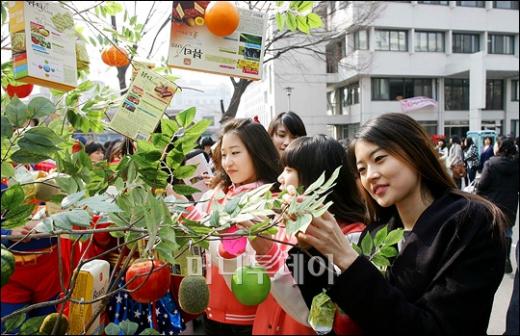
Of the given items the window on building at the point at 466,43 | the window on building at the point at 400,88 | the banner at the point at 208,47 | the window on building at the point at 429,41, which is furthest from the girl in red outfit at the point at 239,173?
the window on building at the point at 466,43

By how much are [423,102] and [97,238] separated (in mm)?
19710

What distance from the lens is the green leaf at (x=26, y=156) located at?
64cm

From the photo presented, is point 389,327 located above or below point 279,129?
below

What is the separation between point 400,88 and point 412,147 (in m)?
20.7

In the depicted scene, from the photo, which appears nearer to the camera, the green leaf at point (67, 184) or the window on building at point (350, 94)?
the green leaf at point (67, 184)

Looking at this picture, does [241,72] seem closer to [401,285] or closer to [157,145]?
[157,145]

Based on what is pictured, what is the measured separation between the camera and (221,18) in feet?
3.32

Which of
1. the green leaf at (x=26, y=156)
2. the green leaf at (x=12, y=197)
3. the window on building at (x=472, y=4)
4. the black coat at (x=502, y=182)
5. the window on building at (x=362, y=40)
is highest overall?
the window on building at (x=472, y=4)

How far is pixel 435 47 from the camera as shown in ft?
67.7

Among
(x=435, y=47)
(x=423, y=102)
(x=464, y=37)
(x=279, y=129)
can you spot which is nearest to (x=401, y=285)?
(x=279, y=129)

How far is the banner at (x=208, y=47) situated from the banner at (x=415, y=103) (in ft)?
61.8

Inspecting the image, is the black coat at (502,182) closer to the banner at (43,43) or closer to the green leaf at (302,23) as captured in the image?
the green leaf at (302,23)

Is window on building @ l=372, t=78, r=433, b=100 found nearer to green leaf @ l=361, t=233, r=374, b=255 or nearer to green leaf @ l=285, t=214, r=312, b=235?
green leaf @ l=361, t=233, r=374, b=255

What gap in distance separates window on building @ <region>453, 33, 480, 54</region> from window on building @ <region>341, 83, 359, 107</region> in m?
5.61
